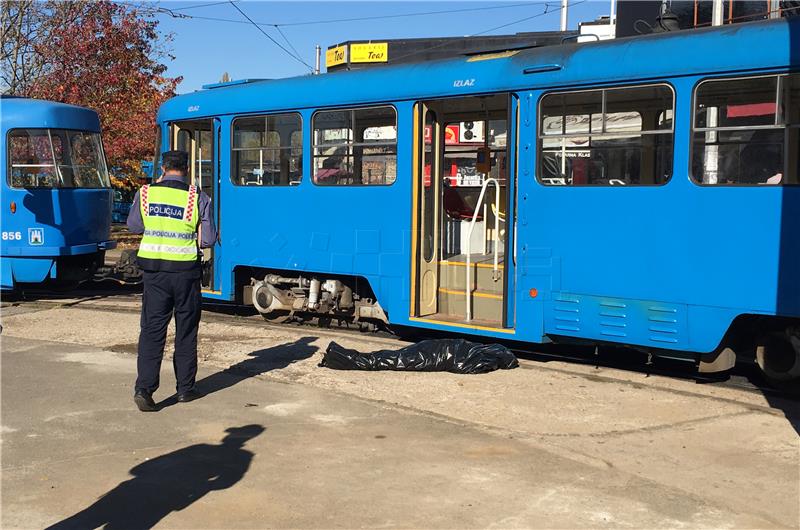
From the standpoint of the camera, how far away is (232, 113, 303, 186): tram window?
36.4 feet

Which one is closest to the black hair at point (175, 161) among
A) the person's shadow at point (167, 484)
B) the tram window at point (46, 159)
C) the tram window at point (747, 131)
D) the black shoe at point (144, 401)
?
the black shoe at point (144, 401)

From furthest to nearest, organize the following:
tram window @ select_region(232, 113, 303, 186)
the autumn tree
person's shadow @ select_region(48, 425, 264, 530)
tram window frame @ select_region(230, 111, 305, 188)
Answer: the autumn tree, tram window @ select_region(232, 113, 303, 186), tram window frame @ select_region(230, 111, 305, 188), person's shadow @ select_region(48, 425, 264, 530)

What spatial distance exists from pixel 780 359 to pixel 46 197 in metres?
10.6

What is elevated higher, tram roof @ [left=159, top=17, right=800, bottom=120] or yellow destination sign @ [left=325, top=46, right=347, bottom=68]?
yellow destination sign @ [left=325, top=46, right=347, bottom=68]

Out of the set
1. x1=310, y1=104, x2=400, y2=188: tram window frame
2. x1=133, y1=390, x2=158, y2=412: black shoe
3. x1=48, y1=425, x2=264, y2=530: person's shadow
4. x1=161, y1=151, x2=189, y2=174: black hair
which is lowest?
x1=48, y1=425, x2=264, y2=530: person's shadow

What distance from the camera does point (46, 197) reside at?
13.8 meters

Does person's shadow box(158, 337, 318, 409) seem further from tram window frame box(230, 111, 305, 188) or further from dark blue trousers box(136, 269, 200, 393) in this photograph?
tram window frame box(230, 111, 305, 188)

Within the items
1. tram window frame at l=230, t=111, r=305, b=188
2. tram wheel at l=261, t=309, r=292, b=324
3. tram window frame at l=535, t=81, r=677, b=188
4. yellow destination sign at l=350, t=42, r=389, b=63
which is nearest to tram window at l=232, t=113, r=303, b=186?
tram window frame at l=230, t=111, r=305, b=188

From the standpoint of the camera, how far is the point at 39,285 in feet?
50.1

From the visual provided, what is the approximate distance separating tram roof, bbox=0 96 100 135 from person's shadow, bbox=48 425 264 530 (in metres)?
9.19

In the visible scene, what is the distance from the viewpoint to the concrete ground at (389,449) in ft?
16.5

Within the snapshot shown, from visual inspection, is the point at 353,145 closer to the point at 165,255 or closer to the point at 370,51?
the point at 165,255

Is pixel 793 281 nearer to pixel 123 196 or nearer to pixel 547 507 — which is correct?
pixel 547 507

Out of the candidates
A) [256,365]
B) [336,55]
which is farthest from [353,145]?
[336,55]
